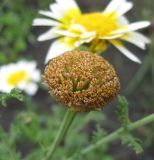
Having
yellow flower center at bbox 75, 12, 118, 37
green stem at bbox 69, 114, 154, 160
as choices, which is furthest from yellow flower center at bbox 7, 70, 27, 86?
green stem at bbox 69, 114, 154, 160

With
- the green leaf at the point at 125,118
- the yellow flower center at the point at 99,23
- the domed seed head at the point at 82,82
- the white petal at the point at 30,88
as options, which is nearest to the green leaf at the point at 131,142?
the green leaf at the point at 125,118

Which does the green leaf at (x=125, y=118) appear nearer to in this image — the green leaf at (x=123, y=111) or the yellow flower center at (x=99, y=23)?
the green leaf at (x=123, y=111)

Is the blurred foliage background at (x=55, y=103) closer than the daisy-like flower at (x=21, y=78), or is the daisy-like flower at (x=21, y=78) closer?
the daisy-like flower at (x=21, y=78)

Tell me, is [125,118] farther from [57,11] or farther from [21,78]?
[21,78]

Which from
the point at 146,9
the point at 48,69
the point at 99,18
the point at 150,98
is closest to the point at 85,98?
the point at 48,69

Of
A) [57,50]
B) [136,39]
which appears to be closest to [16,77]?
[57,50]

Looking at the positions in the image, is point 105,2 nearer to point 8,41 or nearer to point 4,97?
point 8,41
